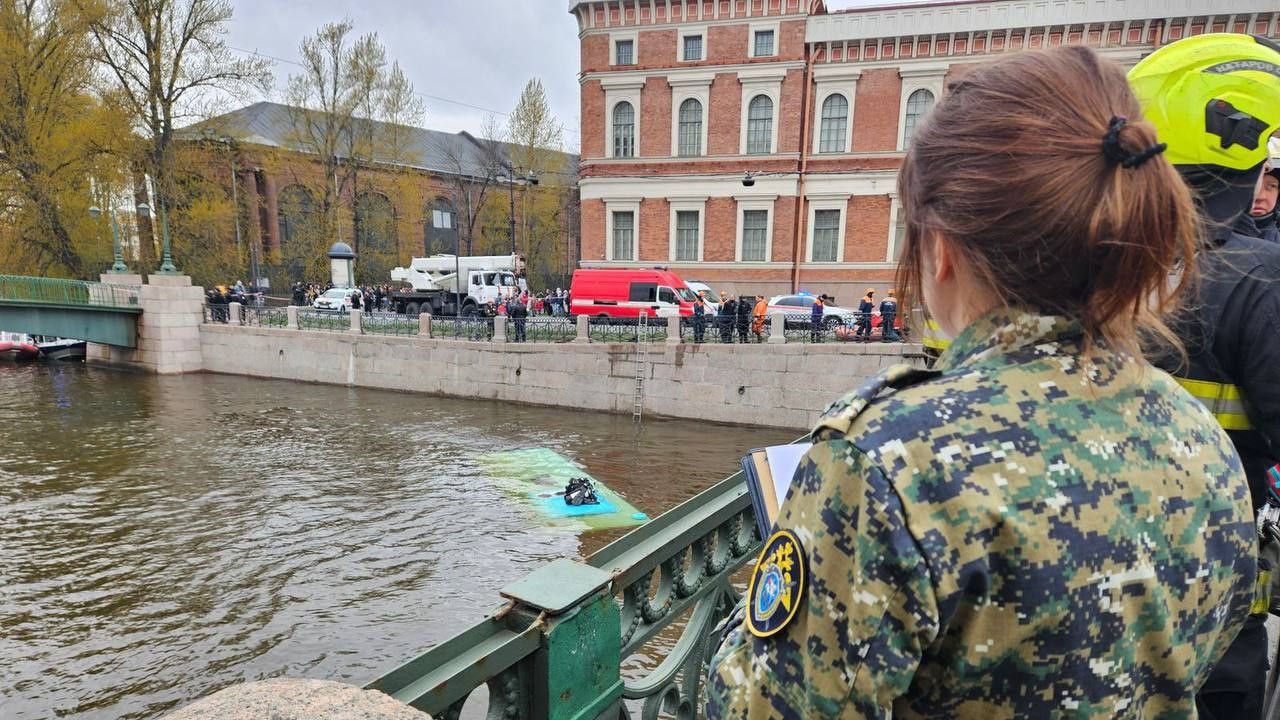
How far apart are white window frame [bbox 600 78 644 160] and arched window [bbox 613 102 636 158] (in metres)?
0.15

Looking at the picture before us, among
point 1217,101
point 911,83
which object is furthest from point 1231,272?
point 911,83

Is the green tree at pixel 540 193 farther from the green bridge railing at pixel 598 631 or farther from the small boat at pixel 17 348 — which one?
the green bridge railing at pixel 598 631

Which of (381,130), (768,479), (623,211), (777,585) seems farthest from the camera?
(381,130)

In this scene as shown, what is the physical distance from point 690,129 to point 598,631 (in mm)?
31194

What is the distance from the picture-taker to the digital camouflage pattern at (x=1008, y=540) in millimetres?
756

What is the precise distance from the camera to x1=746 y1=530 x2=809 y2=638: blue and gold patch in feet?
2.76

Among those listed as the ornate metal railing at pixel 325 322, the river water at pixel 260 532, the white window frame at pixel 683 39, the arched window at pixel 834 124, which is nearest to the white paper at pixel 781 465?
the river water at pixel 260 532

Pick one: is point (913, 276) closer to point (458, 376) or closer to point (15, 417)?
point (458, 376)

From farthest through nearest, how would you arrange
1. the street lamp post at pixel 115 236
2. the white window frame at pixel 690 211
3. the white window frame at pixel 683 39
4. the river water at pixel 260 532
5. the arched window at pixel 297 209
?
the arched window at pixel 297 209
the white window frame at pixel 690 211
the white window frame at pixel 683 39
the street lamp post at pixel 115 236
the river water at pixel 260 532

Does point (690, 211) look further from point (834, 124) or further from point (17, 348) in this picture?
point (17, 348)

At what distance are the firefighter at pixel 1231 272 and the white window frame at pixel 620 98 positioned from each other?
3073 centimetres

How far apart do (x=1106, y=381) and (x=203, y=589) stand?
36.3ft

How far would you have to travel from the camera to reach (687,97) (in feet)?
100

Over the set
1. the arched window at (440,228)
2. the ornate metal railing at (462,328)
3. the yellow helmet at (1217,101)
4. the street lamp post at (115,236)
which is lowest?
the ornate metal railing at (462,328)
